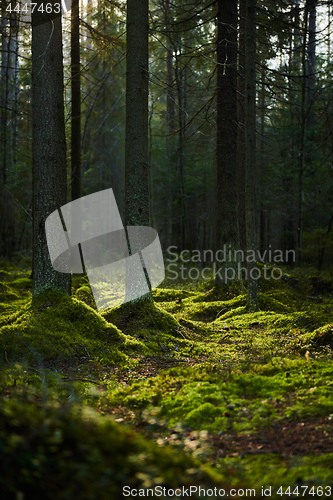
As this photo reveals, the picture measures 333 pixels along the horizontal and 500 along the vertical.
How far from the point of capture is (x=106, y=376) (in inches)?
209

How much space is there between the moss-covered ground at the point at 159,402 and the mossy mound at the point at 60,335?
0.02m

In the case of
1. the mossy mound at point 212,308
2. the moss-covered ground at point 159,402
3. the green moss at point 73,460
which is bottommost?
the mossy mound at point 212,308

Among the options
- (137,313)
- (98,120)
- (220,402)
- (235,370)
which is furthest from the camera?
(98,120)

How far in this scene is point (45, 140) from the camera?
662 cm

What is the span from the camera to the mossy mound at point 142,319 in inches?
A: 274

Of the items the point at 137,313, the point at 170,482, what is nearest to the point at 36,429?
the point at 170,482

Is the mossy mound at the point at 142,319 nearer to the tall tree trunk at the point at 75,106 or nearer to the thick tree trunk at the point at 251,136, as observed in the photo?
the thick tree trunk at the point at 251,136

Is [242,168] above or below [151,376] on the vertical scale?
above

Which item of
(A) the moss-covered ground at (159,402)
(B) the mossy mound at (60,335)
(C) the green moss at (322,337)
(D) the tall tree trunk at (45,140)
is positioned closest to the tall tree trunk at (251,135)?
(A) the moss-covered ground at (159,402)

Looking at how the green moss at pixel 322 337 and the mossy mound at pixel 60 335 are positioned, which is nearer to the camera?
the mossy mound at pixel 60 335

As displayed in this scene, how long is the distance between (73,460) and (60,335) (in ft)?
14.4

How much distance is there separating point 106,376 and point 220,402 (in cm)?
194

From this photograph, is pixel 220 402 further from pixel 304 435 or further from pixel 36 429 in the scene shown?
pixel 36 429

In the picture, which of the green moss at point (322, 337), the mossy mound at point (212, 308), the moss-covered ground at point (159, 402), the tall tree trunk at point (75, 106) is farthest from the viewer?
the tall tree trunk at point (75, 106)
